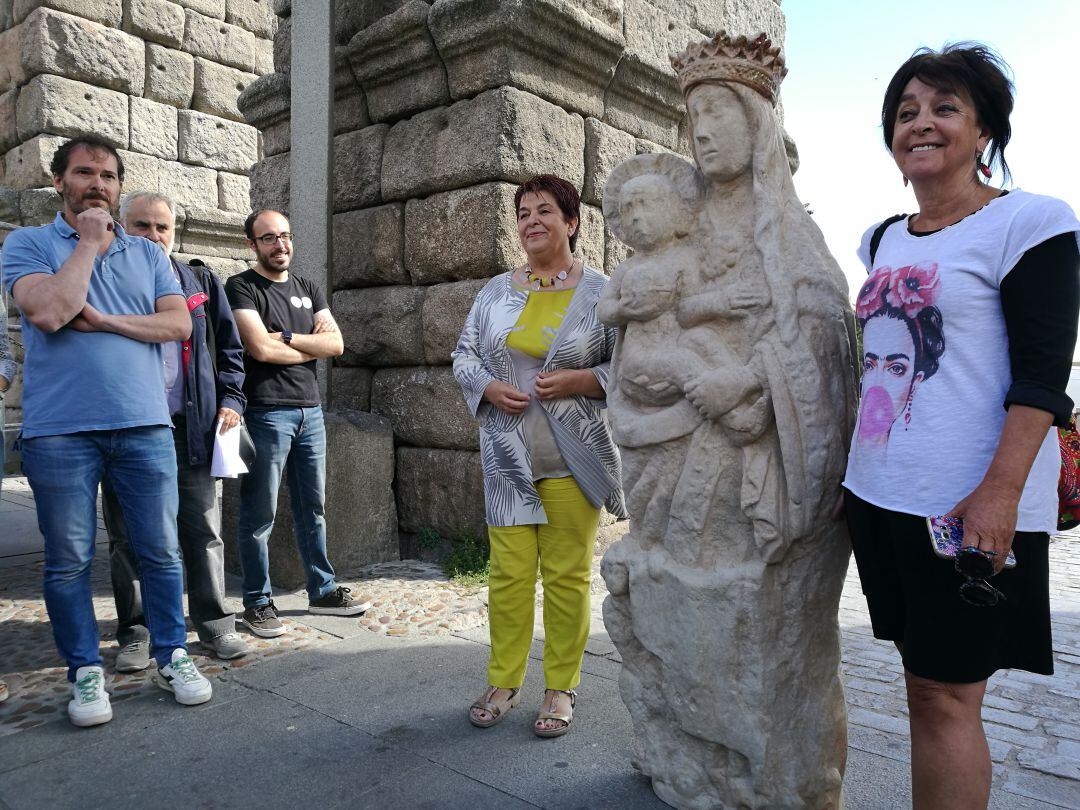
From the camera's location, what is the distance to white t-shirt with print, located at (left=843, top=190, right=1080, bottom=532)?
1.68 meters

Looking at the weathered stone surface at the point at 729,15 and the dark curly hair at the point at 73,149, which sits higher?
the weathered stone surface at the point at 729,15

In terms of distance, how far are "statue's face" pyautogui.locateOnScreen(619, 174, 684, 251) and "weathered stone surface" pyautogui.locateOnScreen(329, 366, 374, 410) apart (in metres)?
3.43

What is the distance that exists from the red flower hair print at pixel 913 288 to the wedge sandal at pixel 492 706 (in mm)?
1844

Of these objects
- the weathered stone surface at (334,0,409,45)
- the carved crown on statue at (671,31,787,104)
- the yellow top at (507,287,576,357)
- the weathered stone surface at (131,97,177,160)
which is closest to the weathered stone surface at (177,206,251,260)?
the weathered stone surface at (131,97,177,160)

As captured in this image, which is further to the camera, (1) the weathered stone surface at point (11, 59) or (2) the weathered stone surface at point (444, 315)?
(1) the weathered stone surface at point (11, 59)

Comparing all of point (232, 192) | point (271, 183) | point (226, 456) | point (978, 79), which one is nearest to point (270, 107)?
point (271, 183)

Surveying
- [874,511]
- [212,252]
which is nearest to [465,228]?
[874,511]

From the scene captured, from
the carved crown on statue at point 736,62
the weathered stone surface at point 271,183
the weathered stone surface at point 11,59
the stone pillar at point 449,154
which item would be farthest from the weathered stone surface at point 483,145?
the weathered stone surface at point 11,59

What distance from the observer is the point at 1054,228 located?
1.63 metres

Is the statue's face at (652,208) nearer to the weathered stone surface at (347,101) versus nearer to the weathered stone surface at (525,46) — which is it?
the weathered stone surface at (525,46)

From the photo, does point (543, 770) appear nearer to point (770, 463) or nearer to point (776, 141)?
point (770, 463)

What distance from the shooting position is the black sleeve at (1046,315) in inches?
64.0

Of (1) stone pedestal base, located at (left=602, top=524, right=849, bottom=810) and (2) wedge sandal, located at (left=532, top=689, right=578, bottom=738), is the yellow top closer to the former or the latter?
(1) stone pedestal base, located at (left=602, top=524, right=849, bottom=810)

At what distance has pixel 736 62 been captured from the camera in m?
2.19
